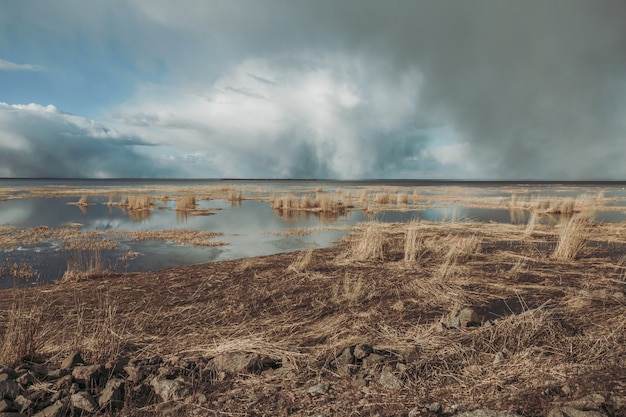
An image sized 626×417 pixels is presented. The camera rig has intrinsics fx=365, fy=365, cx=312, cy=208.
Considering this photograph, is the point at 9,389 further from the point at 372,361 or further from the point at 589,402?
the point at 589,402

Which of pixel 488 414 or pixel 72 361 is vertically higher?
pixel 488 414

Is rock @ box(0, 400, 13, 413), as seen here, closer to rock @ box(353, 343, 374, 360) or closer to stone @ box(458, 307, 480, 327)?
rock @ box(353, 343, 374, 360)

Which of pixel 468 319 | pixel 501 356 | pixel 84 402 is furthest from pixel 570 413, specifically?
pixel 84 402

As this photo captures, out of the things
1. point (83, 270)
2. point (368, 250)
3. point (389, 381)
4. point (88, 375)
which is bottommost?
point (83, 270)

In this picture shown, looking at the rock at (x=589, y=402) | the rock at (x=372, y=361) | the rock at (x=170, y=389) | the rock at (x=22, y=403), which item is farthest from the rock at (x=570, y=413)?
the rock at (x=22, y=403)

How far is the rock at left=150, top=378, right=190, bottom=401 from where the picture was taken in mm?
3755

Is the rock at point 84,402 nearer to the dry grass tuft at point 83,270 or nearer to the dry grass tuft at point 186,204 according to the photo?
the dry grass tuft at point 83,270

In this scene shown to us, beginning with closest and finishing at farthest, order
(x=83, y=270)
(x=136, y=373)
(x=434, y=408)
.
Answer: (x=434, y=408) < (x=136, y=373) < (x=83, y=270)

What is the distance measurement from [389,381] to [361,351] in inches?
26.0

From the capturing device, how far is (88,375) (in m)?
3.94

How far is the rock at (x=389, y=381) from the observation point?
375 centimetres

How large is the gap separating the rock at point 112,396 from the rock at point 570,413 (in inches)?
156

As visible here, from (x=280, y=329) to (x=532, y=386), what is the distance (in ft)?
11.0

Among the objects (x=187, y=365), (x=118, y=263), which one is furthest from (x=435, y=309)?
(x=118, y=263)
